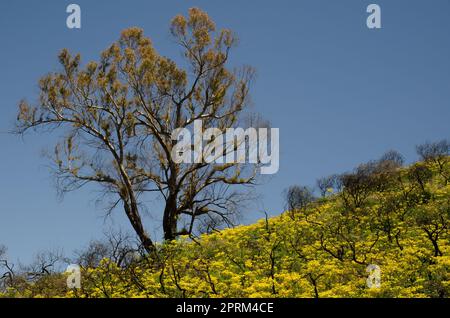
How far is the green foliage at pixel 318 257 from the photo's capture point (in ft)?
38.8

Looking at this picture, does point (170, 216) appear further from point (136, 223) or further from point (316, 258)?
point (316, 258)

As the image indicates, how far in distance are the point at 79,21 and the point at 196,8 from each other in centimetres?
741

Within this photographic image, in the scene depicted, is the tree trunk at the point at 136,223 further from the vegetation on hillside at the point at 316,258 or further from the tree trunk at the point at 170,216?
the vegetation on hillside at the point at 316,258

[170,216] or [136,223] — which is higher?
[170,216]

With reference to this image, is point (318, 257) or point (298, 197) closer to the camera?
point (318, 257)

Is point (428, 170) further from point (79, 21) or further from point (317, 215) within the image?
point (79, 21)

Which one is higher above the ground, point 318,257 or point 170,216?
point 170,216

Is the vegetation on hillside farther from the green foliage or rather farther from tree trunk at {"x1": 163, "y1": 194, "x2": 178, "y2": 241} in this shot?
tree trunk at {"x1": 163, "y1": 194, "x2": 178, "y2": 241}

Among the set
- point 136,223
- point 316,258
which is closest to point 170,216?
point 136,223

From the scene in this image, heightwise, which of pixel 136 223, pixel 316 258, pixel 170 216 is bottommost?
pixel 316 258

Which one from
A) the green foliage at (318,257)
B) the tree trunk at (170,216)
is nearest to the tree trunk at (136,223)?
the tree trunk at (170,216)

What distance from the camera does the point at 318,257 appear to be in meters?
15.2

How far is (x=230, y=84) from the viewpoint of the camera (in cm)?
2236
